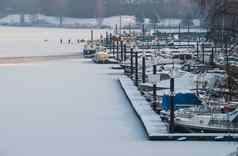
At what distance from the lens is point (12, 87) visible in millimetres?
14500

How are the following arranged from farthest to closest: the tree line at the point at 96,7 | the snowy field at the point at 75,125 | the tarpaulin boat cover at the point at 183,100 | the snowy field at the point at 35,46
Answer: the tree line at the point at 96,7 < the snowy field at the point at 35,46 < the tarpaulin boat cover at the point at 183,100 < the snowy field at the point at 75,125

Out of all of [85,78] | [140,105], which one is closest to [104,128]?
[140,105]

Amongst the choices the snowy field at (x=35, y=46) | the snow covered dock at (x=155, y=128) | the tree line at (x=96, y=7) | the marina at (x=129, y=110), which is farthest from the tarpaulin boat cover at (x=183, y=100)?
the tree line at (x=96, y=7)

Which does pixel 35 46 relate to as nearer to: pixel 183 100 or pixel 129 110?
pixel 183 100

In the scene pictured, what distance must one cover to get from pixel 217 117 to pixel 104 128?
4.73ft

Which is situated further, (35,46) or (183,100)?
(35,46)

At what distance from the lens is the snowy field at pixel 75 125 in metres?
7.52

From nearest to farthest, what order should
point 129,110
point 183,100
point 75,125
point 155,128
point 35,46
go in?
point 155,128 → point 75,125 → point 129,110 → point 183,100 → point 35,46

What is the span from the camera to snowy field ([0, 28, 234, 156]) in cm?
752

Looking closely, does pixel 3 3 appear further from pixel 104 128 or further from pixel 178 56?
pixel 104 128

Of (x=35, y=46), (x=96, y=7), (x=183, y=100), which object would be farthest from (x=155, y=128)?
(x=96, y=7)

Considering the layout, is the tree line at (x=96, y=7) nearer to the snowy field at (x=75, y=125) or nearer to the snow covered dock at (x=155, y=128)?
the snowy field at (x=75, y=125)

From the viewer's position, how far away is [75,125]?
9203 mm

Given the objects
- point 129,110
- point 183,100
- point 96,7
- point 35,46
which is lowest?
point 35,46
